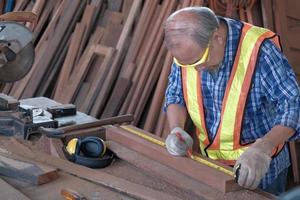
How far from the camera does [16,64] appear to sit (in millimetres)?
2445

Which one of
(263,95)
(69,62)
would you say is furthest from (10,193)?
(69,62)

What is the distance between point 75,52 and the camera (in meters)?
4.62

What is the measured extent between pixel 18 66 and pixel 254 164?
1.26 metres

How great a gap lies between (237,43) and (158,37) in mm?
1998

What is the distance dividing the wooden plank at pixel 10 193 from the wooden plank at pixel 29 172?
87 millimetres

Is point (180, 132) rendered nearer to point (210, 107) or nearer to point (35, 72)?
point (210, 107)


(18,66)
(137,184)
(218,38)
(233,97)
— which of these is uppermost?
(218,38)

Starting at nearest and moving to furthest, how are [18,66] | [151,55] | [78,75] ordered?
[18,66] < [151,55] < [78,75]

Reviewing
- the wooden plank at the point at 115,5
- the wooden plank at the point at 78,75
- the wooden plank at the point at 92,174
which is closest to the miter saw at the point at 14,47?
the wooden plank at the point at 92,174

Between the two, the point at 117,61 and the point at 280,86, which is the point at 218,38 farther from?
the point at 117,61

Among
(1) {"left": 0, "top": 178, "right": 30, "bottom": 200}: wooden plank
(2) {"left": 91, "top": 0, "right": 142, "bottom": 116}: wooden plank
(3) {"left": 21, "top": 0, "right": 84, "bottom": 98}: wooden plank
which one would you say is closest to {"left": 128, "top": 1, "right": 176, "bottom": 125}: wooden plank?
(2) {"left": 91, "top": 0, "right": 142, "bottom": 116}: wooden plank

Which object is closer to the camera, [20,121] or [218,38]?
[218,38]

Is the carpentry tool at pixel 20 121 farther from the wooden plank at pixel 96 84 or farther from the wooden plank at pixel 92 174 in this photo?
the wooden plank at pixel 96 84

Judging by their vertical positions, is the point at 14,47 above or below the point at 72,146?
above
